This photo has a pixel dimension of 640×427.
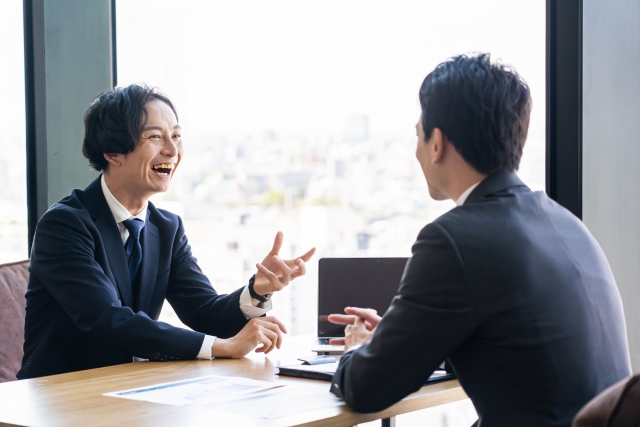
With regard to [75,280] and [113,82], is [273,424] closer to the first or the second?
[75,280]

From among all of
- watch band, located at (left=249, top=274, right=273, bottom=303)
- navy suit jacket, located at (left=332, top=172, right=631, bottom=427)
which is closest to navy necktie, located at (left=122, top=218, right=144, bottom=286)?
watch band, located at (left=249, top=274, right=273, bottom=303)

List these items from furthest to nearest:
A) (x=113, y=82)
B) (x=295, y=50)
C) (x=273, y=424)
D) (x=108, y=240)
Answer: (x=113, y=82), (x=295, y=50), (x=108, y=240), (x=273, y=424)

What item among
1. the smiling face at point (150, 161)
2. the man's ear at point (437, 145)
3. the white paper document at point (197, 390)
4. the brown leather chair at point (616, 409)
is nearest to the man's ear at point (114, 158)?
the smiling face at point (150, 161)

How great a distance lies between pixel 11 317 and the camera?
216 centimetres

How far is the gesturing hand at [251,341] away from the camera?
180cm

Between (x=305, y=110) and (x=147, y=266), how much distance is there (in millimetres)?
1001

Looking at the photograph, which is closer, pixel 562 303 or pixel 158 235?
pixel 562 303

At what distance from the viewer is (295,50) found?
2791mm

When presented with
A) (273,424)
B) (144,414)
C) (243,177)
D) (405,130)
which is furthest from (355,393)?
(243,177)

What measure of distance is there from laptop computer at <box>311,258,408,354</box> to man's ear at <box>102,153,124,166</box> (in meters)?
0.72

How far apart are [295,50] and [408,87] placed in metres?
0.52

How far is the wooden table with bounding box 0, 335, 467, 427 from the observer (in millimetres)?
1218

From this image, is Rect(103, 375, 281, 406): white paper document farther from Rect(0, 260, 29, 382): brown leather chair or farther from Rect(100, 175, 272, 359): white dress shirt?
Rect(0, 260, 29, 382): brown leather chair

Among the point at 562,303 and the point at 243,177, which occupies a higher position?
the point at 243,177
